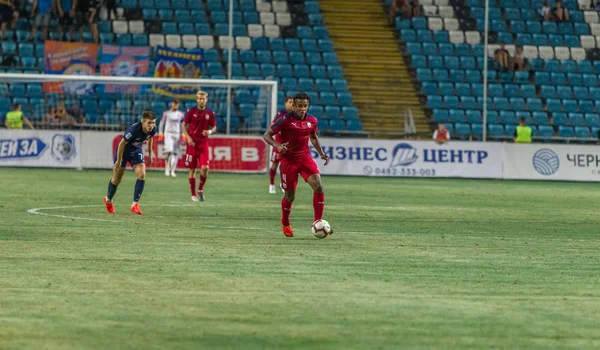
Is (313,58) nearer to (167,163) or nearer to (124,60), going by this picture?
(124,60)

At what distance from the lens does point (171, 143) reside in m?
34.6

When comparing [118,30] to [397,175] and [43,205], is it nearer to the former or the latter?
[397,175]

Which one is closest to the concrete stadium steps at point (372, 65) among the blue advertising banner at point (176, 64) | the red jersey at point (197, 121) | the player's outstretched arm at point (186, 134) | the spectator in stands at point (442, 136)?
the spectator in stands at point (442, 136)

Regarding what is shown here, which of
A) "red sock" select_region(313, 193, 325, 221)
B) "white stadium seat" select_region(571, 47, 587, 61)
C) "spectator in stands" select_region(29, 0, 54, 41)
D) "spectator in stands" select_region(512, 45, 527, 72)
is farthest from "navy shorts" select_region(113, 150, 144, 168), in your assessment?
"white stadium seat" select_region(571, 47, 587, 61)

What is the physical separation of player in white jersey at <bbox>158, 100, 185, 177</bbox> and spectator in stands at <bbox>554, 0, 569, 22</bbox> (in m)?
19.2

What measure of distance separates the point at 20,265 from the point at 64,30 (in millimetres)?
31439

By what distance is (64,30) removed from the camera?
42.2 m

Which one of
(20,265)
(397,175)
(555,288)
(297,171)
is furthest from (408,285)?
(397,175)

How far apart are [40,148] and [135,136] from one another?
16815 millimetres

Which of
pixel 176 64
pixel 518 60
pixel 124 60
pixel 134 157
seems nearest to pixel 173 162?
pixel 176 64

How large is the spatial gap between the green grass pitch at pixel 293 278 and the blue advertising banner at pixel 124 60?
17.9 meters

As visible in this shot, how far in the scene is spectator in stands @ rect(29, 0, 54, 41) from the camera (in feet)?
139

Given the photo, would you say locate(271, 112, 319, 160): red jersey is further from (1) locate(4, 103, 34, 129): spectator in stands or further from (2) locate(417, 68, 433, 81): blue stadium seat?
(2) locate(417, 68, 433, 81): blue stadium seat

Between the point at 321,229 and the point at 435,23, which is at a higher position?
the point at 435,23
